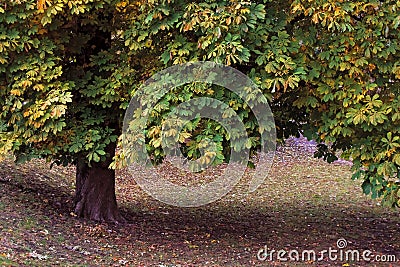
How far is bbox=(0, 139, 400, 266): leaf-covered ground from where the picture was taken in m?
6.69

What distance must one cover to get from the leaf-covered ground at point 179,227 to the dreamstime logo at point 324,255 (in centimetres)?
13

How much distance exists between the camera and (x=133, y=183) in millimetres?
13758

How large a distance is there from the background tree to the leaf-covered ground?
1176 millimetres

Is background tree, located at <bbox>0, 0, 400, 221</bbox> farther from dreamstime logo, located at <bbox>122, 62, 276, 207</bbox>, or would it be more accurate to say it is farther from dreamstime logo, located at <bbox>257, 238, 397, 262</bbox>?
dreamstime logo, located at <bbox>257, 238, 397, 262</bbox>

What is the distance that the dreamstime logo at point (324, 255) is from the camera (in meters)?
7.05

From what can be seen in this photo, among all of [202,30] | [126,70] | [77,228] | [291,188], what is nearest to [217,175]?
[291,188]

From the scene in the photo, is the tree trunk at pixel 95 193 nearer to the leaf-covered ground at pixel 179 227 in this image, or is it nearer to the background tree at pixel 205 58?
the leaf-covered ground at pixel 179 227

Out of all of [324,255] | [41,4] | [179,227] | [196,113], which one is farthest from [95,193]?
[324,255]

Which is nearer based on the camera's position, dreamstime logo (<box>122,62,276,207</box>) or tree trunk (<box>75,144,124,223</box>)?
dreamstime logo (<box>122,62,276,207</box>)

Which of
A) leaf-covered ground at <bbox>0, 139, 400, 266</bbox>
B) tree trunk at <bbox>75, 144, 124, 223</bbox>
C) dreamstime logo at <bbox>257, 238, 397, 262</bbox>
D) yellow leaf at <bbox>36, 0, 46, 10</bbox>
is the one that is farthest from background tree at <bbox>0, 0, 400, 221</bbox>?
dreamstime logo at <bbox>257, 238, 397, 262</bbox>

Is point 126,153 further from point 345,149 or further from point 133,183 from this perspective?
point 133,183

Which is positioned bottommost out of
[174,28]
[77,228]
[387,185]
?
[77,228]

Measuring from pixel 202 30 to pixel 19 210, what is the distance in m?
4.18

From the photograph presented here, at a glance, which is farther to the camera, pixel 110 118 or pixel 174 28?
pixel 110 118
